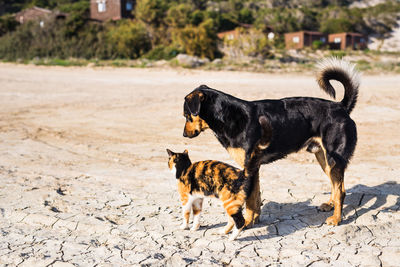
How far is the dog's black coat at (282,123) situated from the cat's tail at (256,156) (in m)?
0.16

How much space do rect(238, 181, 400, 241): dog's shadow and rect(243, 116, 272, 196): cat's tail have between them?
30.2 inches

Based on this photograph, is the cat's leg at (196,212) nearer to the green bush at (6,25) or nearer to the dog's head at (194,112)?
the dog's head at (194,112)

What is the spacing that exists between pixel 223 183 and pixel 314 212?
1772 mm

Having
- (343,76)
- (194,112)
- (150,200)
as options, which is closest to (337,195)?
(343,76)

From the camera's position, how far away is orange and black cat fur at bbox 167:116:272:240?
4.22 m

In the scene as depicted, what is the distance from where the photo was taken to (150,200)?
5.83 meters

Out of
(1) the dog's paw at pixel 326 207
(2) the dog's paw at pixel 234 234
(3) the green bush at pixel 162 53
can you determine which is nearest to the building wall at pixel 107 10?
(3) the green bush at pixel 162 53

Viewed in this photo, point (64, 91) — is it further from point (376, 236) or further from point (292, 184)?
point (376, 236)

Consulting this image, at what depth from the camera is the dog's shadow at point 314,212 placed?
4.82m

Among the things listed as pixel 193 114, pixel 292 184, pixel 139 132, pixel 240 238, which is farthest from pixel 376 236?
pixel 139 132

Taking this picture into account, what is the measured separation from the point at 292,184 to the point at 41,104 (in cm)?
1159

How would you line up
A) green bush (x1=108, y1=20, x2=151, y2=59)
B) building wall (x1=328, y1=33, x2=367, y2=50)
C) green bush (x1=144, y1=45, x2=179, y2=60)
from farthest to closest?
building wall (x1=328, y1=33, x2=367, y2=50) < green bush (x1=108, y1=20, x2=151, y2=59) < green bush (x1=144, y1=45, x2=179, y2=60)

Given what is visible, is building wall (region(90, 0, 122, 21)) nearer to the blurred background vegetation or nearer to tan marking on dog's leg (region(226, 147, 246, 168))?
the blurred background vegetation

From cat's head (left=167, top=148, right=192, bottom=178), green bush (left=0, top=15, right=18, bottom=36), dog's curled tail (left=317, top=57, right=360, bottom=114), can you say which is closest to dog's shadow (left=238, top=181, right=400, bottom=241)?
cat's head (left=167, top=148, right=192, bottom=178)
